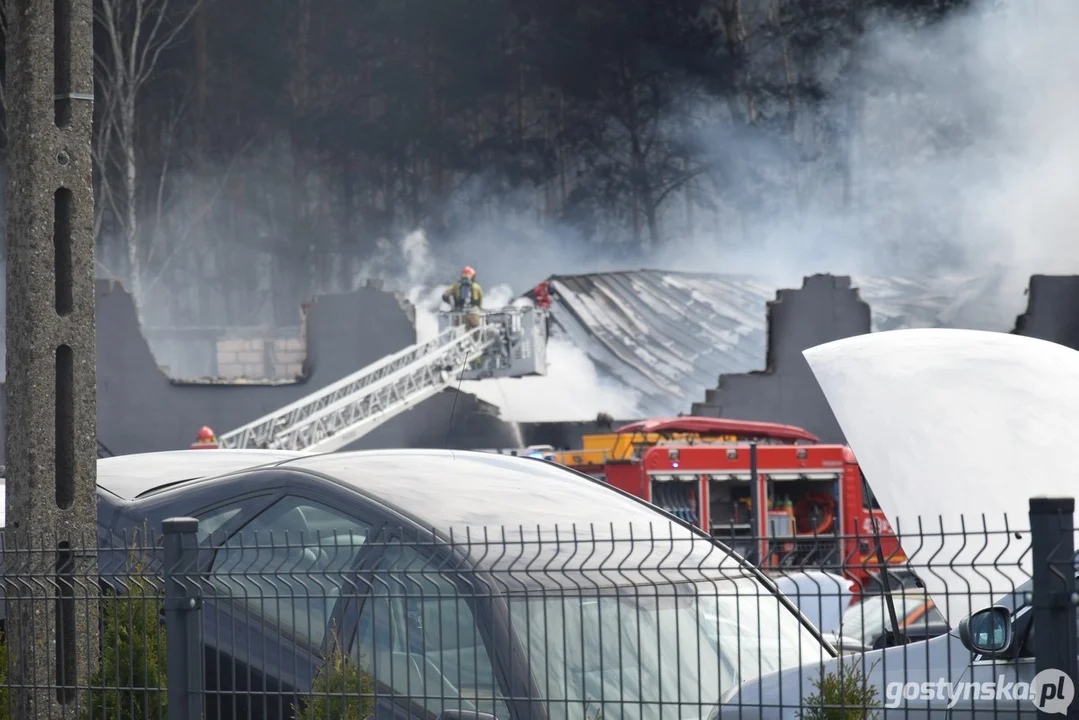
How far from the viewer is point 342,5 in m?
53.6

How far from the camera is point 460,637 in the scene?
4.42m

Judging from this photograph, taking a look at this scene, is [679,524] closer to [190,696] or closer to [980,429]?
[980,429]

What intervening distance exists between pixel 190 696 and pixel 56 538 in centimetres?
116

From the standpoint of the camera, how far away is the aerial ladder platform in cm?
2539

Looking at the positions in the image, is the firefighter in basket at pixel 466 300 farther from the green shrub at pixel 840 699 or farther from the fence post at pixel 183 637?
the green shrub at pixel 840 699

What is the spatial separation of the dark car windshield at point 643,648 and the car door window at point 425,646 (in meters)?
0.16

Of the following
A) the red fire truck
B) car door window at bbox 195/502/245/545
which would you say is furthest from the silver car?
the red fire truck

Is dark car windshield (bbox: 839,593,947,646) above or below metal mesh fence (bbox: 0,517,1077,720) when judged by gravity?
below

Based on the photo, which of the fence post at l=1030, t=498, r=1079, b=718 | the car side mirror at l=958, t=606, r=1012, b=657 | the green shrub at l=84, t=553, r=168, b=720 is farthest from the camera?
the green shrub at l=84, t=553, r=168, b=720

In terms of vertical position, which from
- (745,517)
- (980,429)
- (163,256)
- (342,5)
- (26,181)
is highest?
(342,5)

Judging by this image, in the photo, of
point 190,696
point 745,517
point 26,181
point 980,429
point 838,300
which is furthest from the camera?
point 838,300

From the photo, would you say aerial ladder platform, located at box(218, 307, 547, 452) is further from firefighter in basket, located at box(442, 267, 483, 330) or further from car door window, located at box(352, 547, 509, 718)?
car door window, located at box(352, 547, 509, 718)

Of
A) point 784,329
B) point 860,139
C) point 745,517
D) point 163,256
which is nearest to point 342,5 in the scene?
point 163,256

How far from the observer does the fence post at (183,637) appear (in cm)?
421
